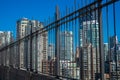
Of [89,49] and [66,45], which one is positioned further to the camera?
[66,45]

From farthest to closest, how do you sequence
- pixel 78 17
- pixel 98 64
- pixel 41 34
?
pixel 41 34 → pixel 78 17 → pixel 98 64

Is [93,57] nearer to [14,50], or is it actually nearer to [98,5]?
[98,5]

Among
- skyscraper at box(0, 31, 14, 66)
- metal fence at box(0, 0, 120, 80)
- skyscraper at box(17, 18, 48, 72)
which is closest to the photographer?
metal fence at box(0, 0, 120, 80)

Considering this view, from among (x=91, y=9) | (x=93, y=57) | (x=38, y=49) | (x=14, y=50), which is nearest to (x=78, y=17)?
(x=91, y=9)

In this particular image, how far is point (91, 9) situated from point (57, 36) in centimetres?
276

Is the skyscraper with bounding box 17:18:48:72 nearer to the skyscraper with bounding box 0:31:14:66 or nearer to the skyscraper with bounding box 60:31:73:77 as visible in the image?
the skyscraper with bounding box 60:31:73:77

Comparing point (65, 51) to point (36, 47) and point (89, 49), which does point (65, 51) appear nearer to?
point (89, 49)

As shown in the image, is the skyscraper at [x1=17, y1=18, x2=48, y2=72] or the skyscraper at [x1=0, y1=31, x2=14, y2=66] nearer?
the skyscraper at [x1=17, y1=18, x2=48, y2=72]

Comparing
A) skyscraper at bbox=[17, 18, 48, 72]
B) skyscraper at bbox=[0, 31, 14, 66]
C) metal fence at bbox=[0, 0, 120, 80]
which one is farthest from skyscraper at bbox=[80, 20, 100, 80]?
skyscraper at bbox=[0, 31, 14, 66]

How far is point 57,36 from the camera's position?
9719 millimetres

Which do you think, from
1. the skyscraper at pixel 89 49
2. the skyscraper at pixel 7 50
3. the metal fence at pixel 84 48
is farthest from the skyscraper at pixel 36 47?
the skyscraper at pixel 7 50

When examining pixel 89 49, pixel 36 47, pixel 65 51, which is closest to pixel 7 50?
pixel 36 47

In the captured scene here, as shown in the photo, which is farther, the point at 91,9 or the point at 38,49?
the point at 38,49

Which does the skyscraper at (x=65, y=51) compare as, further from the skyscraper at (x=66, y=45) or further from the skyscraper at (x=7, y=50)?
the skyscraper at (x=7, y=50)
